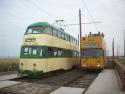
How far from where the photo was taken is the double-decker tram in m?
28.4

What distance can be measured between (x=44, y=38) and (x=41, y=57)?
1.51m

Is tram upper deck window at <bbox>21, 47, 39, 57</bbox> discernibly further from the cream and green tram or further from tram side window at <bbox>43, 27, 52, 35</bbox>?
tram side window at <bbox>43, 27, 52, 35</bbox>

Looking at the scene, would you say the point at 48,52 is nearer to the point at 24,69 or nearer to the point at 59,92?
the point at 24,69

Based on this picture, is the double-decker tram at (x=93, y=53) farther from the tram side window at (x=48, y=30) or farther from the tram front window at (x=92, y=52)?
the tram side window at (x=48, y=30)

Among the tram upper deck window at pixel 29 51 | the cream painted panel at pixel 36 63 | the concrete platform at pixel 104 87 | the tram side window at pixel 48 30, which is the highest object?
the tram side window at pixel 48 30

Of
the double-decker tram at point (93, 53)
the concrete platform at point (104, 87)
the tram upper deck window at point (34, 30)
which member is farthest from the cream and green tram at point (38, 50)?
the double-decker tram at point (93, 53)

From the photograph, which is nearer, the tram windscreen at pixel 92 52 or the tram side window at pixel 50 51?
the tram side window at pixel 50 51

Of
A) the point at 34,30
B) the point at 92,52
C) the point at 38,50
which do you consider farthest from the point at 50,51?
the point at 92,52

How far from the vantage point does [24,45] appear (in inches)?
842

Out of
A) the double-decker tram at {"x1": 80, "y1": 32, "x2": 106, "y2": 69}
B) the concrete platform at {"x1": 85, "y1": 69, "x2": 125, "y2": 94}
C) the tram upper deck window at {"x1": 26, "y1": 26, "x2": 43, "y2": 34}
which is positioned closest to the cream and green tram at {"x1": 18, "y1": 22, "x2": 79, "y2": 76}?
the tram upper deck window at {"x1": 26, "y1": 26, "x2": 43, "y2": 34}

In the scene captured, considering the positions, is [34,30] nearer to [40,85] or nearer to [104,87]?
[40,85]

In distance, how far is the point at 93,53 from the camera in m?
28.7

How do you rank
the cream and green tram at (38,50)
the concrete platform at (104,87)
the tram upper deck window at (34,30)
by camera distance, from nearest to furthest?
the concrete platform at (104,87)
the cream and green tram at (38,50)
the tram upper deck window at (34,30)

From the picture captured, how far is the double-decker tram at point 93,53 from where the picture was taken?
28.4m
